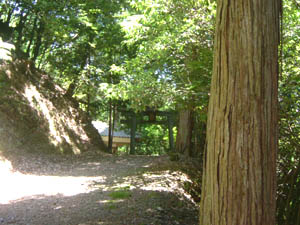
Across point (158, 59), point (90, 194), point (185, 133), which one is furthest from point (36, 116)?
point (90, 194)

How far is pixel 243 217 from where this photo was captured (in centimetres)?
287

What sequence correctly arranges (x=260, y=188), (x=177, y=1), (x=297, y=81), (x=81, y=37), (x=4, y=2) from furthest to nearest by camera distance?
1. (x=81, y=37)
2. (x=4, y=2)
3. (x=177, y=1)
4. (x=297, y=81)
5. (x=260, y=188)

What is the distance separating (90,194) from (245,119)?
508cm

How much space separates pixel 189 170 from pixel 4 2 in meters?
9.78

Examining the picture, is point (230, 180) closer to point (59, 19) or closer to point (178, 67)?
point (178, 67)

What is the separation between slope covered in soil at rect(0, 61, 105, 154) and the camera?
1212cm

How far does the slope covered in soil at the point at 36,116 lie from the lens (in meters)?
12.1

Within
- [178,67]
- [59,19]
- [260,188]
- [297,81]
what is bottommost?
[260,188]

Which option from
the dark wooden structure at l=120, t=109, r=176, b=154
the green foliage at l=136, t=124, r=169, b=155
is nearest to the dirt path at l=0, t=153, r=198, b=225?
the dark wooden structure at l=120, t=109, r=176, b=154

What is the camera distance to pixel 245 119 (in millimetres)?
2910

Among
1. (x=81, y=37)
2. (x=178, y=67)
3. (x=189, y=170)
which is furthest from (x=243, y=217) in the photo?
(x=81, y=37)

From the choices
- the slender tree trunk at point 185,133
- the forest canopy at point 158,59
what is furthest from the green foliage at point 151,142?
the slender tree trunk at point 185,133

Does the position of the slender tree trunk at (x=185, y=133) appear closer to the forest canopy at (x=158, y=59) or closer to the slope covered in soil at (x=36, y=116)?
the forest canopy at (x=158, y=59)

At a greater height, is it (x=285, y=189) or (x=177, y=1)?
(x=177, y=1)
